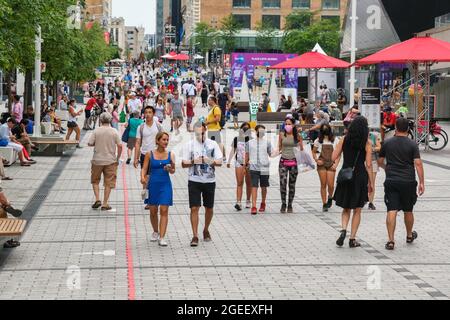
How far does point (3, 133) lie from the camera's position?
23125 millimetres

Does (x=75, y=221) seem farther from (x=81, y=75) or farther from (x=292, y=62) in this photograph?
(x=81, y=75)

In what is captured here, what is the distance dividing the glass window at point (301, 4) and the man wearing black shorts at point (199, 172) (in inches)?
4715

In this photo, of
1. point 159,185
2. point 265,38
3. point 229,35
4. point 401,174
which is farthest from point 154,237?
point 229,35

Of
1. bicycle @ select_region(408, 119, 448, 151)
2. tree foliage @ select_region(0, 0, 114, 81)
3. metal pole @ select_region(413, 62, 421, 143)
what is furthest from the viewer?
bicycle @ select_region(408, 119, 448, 151)

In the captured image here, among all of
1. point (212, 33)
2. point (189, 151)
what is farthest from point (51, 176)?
point (212, 33)

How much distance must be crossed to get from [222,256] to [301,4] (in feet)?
400

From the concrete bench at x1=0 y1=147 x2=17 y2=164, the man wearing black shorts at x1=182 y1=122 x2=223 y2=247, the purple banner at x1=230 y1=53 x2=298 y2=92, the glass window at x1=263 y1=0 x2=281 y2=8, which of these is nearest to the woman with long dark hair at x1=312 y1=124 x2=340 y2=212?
the man wearing black shorts at x1=182 y1=122 x2=223 y2=247

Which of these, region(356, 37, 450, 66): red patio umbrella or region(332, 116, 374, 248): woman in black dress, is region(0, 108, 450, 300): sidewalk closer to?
region(332, 116, 374, 248): woman in black dress

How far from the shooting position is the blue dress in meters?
12.5

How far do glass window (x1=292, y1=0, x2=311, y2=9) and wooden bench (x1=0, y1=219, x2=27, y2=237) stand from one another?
397ft

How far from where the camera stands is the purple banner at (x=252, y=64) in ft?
174

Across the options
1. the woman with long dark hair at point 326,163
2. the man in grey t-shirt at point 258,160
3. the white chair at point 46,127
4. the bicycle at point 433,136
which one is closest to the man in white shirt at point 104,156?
the man in grey t-shirt at point 258,160

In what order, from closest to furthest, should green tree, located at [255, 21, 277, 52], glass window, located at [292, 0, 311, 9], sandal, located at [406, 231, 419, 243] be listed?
sandal, located at [406, 231, 419, 243] → green tree, located at [255, 21, 277, 52] → glass window, located at [292, 0, 311, 9]

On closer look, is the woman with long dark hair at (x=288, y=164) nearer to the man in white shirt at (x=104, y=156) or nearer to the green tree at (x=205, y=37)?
the man in white shirt at (x=104, y=156)
